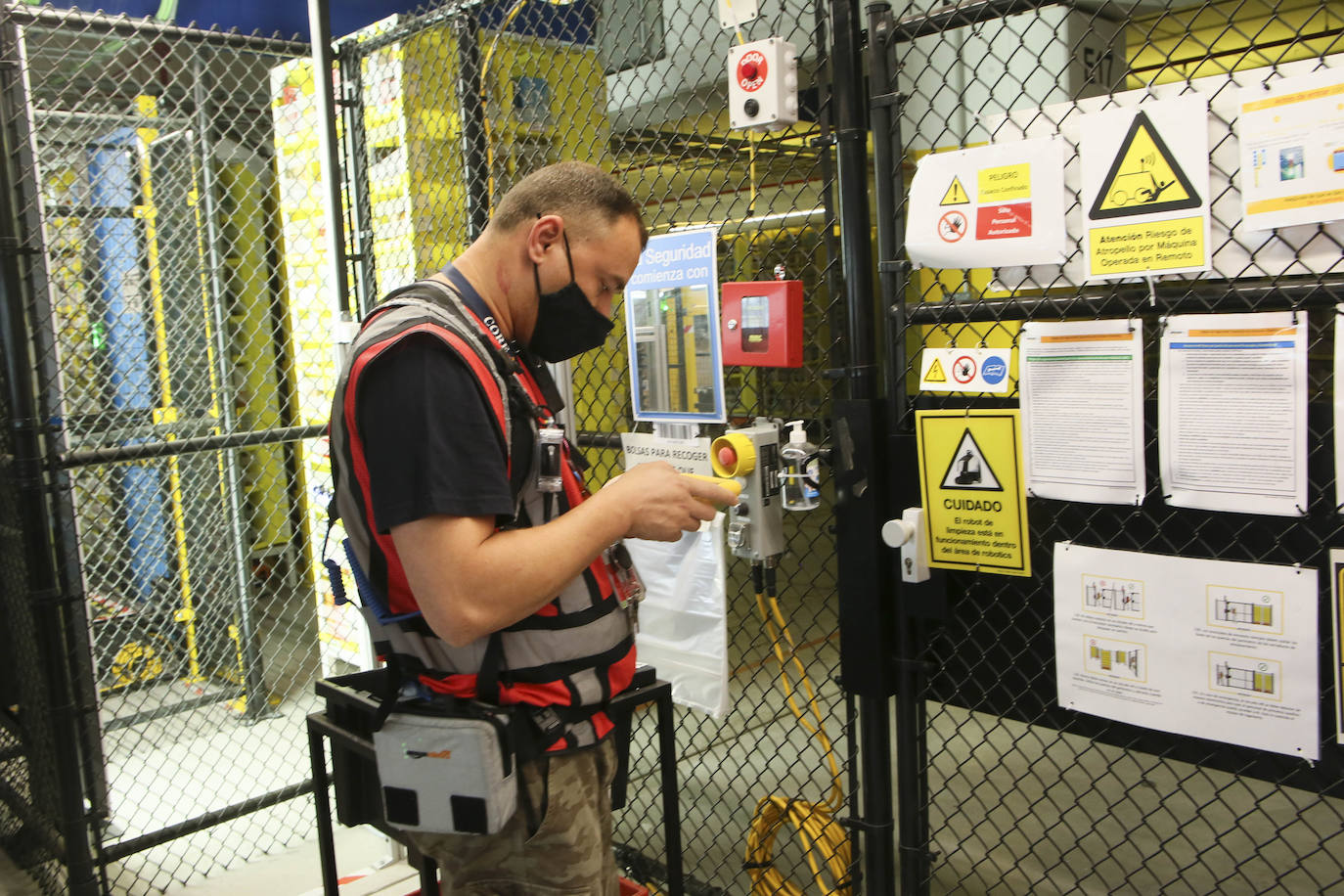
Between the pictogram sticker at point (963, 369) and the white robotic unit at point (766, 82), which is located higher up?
the white robotic unit at point (766, 82)

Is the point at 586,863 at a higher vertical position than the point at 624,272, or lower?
lower

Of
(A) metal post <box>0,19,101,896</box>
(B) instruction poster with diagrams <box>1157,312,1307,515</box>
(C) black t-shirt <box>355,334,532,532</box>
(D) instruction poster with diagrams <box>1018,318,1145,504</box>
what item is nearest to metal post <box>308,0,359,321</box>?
(A) metal post <box>0,19,101,896</box>

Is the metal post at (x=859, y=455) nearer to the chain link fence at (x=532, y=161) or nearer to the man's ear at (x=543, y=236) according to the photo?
the chain link fence at (x=532, y=161)

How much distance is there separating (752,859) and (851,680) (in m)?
0.76

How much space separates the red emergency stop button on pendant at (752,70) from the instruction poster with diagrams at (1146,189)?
731 millimetres

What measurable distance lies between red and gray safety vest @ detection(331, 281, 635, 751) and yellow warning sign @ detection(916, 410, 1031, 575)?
755 mm

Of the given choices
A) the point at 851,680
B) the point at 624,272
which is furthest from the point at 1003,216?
the point at 851,680

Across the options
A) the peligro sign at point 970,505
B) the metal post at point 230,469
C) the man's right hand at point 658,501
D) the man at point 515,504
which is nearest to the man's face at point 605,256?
the man at point 515,504

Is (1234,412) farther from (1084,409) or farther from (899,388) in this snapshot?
(899,388)

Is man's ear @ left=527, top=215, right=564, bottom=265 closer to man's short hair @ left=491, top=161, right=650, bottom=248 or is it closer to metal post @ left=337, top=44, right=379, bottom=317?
man's short hair @ left=491, top=161, right=650, bottom=248

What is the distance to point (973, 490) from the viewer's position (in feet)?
6.41

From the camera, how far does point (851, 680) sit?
2.19 metres

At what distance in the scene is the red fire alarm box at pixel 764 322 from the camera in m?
2.22

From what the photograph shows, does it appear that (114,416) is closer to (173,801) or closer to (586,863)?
(173,801)
